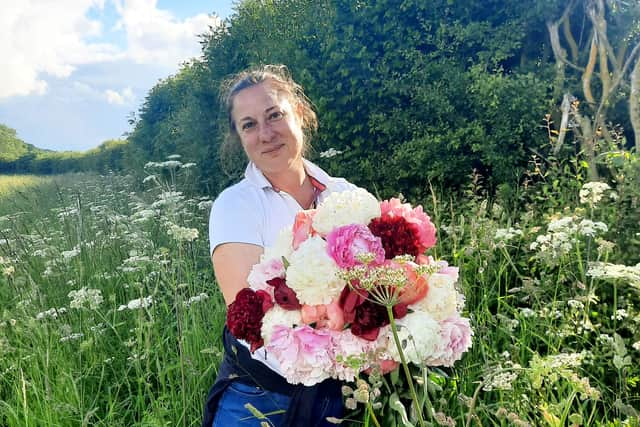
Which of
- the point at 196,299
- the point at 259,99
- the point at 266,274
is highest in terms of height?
the point at 259,99

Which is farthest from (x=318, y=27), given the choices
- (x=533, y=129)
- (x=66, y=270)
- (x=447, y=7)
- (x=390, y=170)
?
(x=66, y=270)

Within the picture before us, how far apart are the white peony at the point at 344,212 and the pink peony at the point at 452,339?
33 cm

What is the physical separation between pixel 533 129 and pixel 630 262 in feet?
7.70

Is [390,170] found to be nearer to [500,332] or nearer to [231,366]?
[500,332]

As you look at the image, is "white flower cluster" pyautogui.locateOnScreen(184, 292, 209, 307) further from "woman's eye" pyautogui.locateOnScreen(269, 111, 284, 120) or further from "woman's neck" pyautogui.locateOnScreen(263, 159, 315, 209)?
"woman's eye" pyautogui.locateOnScreen(269, 111, 284, 120)

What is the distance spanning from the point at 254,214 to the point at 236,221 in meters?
0.11

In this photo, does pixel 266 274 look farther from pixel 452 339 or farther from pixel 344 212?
pixel 452 339

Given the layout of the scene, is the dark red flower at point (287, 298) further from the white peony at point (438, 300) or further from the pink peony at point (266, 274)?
the white peony at point (438, 300)

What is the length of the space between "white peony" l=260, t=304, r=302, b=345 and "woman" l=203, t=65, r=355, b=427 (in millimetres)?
430

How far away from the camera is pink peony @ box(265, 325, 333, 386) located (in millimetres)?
1143

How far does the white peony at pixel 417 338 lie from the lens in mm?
1111

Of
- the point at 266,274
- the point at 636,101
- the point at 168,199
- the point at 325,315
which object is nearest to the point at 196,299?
the point at 168,199

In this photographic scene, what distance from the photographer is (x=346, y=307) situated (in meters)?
1.15

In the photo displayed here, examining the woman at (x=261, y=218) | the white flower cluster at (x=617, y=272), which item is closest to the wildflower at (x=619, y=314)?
the white flower cluster at (x=617, y=272)
